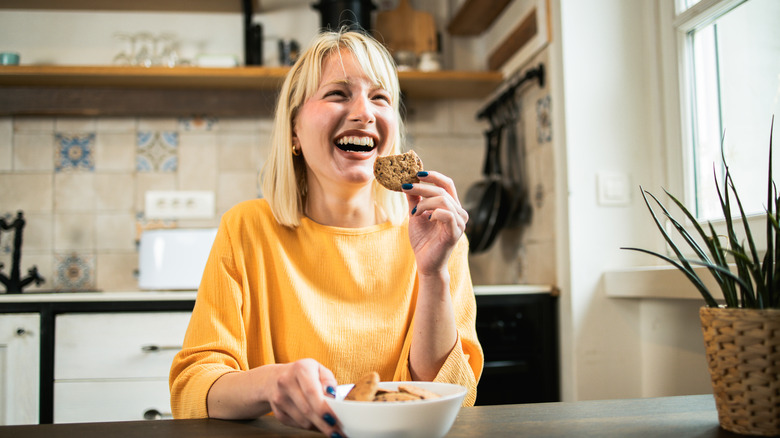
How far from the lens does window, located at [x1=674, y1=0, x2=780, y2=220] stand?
1408 millimetres

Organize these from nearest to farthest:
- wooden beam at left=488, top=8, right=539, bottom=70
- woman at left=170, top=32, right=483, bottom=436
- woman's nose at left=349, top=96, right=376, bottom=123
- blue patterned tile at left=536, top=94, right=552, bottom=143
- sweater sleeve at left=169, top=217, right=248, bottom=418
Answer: sweater sleeve at left=169, top=217, right=248, bottom=418, woman at left=170, top=32, right=483, bottom=436, woman's nose at left=349, top=96, right=376, bottom=123, blue patterned tile at left=536, top=94, right=552, bottom=143, wooden beam at left=488, top=8, right=539, bottom=70

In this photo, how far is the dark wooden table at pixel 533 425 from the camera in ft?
2.14

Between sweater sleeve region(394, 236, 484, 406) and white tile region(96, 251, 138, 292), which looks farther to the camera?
white tile region(96, 251, 138, 292)

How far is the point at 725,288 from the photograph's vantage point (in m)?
0.69

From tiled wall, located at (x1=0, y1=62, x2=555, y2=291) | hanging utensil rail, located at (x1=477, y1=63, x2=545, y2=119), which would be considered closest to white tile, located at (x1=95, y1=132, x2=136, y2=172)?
tiled wall, located at (x1=0, y1=62, x2=555, y2=291)

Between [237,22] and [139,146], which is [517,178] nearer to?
[237,22]

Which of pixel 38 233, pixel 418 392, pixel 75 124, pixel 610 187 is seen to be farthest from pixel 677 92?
pixel 38 233

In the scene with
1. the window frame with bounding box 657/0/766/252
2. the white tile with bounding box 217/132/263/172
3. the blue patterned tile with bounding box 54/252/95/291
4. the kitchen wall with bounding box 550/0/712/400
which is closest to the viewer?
the window frame with bounding box 657/0/766/252

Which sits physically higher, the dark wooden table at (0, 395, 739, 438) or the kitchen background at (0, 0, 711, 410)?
the kitchen background at (0, 0, 711, 410)

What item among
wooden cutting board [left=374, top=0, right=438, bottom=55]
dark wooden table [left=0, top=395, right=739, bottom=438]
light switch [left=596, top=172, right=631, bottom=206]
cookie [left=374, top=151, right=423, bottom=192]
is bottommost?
dark wooden table [left=0, top=395, right=739, bottom=438]

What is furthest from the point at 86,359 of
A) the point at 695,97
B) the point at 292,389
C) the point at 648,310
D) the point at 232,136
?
the point at 695,97

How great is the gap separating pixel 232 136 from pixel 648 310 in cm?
178

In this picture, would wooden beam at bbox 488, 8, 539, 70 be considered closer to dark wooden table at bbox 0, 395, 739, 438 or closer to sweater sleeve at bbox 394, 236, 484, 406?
sweater sleeve at bbox 394, 236, 484, 406

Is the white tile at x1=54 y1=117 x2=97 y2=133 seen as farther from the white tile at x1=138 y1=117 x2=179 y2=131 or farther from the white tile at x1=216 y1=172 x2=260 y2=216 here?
the white tile at x1=216 y1=172 x2=260 y2=216
